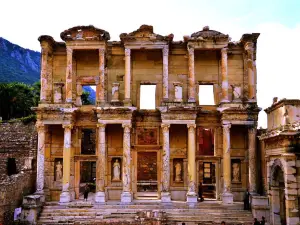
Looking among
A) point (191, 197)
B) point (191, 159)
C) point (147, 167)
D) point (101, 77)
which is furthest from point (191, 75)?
point (147, 167)

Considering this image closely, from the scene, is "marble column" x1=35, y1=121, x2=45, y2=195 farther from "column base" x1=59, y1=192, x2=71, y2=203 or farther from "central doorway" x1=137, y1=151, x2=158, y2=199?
"central doorway" x1=137, y1=151, x2=158, y2=199

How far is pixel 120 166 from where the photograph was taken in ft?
71.5

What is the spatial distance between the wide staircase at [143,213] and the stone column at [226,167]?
44cm

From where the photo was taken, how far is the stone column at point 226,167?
65.8 ft

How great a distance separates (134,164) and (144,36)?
7154 mm

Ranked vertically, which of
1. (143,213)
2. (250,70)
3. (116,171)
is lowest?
(143,213)

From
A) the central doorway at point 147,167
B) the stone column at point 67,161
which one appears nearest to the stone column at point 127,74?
the stone column at point 67,161

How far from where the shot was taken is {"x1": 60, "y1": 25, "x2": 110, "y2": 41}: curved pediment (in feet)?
70.3

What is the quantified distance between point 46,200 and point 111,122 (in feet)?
18.5

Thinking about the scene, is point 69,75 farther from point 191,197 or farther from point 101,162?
point 191,197

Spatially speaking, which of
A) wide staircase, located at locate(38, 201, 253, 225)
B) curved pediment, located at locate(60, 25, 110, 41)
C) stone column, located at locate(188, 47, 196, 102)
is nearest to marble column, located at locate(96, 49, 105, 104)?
curved pediment, located at locate(60, 25, 110, 41)

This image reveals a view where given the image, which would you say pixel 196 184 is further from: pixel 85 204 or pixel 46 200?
pixel 46 200

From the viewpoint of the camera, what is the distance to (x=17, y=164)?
89.8 feet

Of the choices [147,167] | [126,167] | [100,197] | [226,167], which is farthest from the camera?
[147,167]
